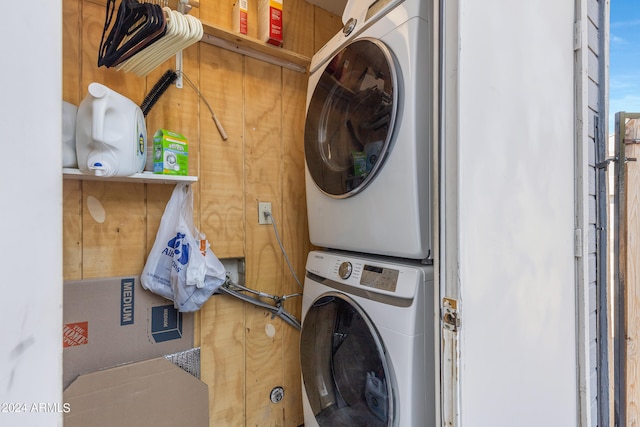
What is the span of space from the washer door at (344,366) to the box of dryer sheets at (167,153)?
31.2 inches

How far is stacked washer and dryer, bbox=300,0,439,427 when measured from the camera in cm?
91

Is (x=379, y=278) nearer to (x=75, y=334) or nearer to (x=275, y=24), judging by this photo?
(x=75, y=334)

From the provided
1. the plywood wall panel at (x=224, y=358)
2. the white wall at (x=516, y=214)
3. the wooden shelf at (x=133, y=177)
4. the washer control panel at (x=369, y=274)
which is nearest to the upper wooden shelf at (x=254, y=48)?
the wooden shelf at (x=133, y=177)

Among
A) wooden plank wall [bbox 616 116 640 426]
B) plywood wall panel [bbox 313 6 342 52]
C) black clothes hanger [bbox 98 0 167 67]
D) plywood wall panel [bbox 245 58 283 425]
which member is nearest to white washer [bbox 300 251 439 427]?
plywood wall panel [bbox 245 58 283 425]

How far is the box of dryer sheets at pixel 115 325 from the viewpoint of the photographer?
3.71 feet

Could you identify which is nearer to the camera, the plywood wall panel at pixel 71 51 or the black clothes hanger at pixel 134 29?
the black clothes hanger at pixel 134 29

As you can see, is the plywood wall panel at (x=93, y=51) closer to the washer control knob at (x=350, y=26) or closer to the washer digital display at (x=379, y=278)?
the washer control knob at (x=350, y=26)

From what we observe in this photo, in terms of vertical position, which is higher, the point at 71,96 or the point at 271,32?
the point at 271,32

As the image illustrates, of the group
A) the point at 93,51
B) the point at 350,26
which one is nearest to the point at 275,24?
the point at 350,26

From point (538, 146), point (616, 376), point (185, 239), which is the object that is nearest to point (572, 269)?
point (538, 146)

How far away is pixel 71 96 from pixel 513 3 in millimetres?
1620
